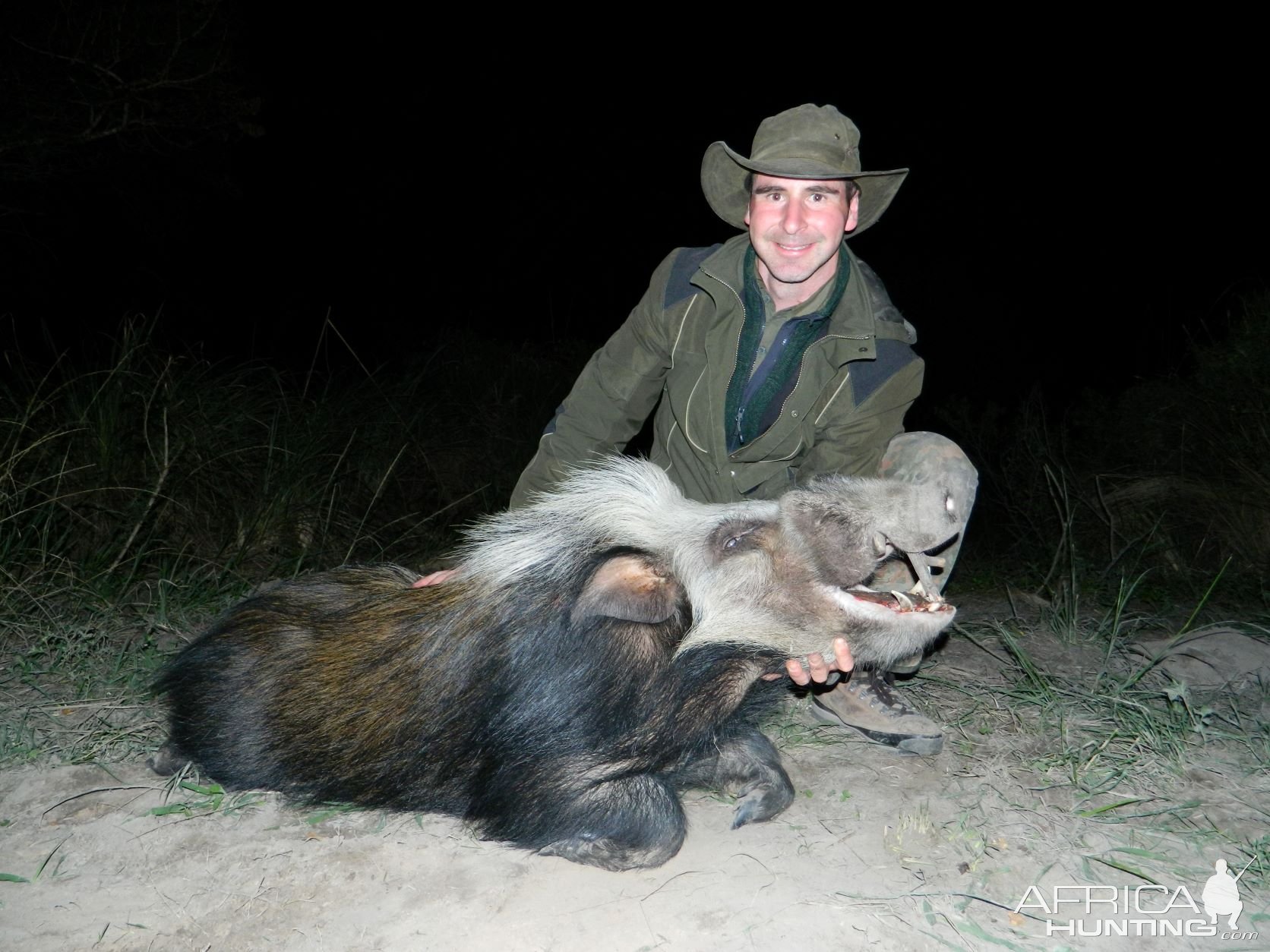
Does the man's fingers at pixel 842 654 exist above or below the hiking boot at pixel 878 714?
above

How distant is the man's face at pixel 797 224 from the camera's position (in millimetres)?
2818

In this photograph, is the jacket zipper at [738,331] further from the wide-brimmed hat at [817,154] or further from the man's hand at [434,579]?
the man's hand at [434,579]

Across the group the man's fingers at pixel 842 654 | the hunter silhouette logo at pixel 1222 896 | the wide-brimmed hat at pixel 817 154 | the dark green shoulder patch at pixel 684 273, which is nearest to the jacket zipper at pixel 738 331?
the dark green shoulder patch at pixel 684 273

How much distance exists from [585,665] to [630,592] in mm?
201

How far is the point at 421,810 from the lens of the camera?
2445 millimetres

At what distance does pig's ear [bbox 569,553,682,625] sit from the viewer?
217cm

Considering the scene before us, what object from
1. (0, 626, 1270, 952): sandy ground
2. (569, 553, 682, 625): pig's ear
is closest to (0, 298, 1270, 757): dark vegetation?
(0, 626, 1270, 952): sandy ground

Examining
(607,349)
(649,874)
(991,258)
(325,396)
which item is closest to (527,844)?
(649,874)

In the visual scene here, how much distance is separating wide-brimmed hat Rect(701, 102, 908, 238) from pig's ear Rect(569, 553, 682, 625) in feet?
4.03

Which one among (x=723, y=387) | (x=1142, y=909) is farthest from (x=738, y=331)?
(x=1142, y=909)

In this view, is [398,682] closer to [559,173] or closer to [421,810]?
[421,810]

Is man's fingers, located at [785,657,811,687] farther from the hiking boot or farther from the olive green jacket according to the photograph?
the olive green jacket

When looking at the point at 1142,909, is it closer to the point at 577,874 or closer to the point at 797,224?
the point at 577,874

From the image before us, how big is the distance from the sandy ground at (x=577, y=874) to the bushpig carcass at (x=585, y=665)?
9cm
